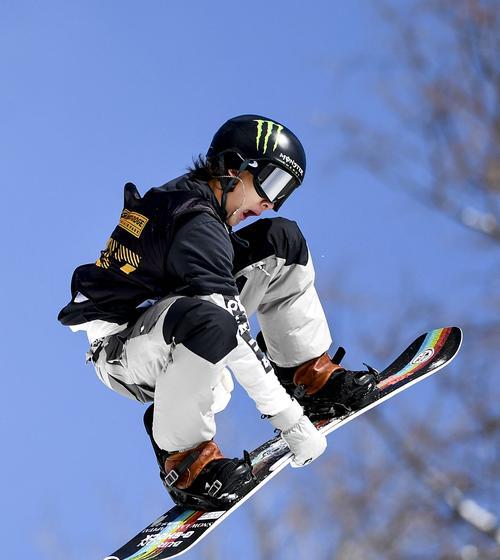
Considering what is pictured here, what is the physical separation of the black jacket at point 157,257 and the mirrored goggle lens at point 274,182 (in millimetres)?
269

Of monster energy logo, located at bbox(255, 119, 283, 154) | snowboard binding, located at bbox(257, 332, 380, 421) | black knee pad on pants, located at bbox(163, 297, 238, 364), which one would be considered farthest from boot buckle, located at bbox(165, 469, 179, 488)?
monster energy logo, located at bbox(255, 119, 283, 154)

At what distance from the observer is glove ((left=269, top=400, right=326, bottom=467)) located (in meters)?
4.65

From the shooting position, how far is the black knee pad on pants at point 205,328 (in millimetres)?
4359

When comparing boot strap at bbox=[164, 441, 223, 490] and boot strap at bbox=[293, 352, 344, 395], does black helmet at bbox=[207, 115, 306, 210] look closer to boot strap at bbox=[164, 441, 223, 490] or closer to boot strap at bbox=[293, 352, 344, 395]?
boot strap at bbox=[293, 352, 344, 395]

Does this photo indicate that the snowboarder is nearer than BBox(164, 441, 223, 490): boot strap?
Yes

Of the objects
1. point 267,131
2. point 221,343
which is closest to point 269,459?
point 221,343

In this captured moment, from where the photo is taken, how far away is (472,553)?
10641 millimetres

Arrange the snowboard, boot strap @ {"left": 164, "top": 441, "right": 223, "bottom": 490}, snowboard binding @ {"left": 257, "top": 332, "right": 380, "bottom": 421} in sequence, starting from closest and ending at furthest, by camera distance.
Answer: the snowboard → boot strap @ {"left": 164, "top": 441, "right": 223, "bottom": 490} → snowboard binding @ {"left": 257, "top": 332, "right": 380, "bottom": 421}

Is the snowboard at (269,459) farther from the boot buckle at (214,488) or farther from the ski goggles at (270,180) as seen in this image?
the ski goggles at (270,180)

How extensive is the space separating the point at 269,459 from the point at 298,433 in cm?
41

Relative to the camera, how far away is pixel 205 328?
4355 mm

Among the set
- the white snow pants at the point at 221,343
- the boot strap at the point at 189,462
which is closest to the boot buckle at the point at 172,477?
the boot strap at the point at 189,462

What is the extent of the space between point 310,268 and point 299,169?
0.59 metres

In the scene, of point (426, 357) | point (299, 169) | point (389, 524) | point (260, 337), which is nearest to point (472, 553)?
point (389, 524)
